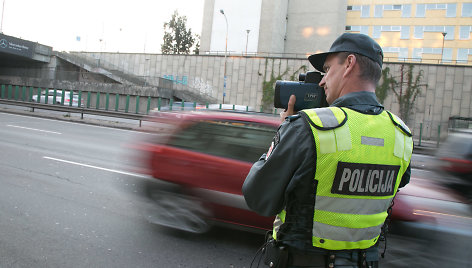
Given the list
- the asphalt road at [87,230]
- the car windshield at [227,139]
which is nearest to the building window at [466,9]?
the asphalt road at [87,230]

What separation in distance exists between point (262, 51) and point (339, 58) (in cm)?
4703

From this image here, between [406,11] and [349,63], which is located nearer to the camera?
[349,63]

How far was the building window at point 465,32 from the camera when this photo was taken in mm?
47312

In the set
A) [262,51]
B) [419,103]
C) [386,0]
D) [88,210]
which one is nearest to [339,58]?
[88,210]

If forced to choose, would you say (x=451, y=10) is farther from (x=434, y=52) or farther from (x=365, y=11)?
(x=365, y=11)

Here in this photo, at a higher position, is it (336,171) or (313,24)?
(313,24)

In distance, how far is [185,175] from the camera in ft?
15.1

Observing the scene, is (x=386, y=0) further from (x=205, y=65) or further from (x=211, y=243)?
(x=211, y=243)

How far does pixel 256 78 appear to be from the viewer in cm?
3741

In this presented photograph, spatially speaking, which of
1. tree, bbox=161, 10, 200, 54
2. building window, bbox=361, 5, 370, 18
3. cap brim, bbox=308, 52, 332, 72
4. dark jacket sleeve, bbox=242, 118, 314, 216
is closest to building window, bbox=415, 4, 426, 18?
building window, bbox=361, 5, 370, 18

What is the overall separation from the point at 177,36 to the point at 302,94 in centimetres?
7211

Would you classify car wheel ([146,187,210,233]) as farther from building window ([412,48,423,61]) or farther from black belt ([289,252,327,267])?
building window ([412,48,423,61])

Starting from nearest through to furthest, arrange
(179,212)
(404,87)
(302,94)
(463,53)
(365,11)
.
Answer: (302,94) < (179,212) < (404,87) < (463,53) < (365,11)

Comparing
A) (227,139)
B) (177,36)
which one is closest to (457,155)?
(227,139)
